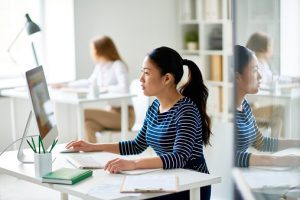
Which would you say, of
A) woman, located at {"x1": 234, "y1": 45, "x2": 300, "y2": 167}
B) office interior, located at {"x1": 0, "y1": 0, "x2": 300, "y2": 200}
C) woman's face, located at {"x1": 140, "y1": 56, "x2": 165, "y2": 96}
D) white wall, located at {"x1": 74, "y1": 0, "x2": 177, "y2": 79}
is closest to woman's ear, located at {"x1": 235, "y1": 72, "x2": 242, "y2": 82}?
woman, located at {"x1": 234, "y1": 45, "x2": 300, "y2": 167}

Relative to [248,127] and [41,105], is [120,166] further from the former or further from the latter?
[248,127]

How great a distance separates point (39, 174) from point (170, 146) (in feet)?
1.94

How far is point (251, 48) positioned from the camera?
1365mm

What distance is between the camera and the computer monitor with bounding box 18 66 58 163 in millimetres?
2607

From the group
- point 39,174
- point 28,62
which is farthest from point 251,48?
point 28,62

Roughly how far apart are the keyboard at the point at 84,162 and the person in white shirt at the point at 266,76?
48.2 inches

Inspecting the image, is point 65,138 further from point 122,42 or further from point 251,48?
point 251,48

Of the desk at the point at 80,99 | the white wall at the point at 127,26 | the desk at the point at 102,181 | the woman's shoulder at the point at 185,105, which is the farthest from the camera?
the white wall at the point at 127,26

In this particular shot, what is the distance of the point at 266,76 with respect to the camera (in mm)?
1380

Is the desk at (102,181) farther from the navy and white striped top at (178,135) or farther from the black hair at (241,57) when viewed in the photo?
the black hair at (241,57)

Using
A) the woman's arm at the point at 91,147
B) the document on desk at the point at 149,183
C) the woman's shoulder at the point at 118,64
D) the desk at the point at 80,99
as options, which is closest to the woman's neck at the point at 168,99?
the woman's arm at the point at 91,147

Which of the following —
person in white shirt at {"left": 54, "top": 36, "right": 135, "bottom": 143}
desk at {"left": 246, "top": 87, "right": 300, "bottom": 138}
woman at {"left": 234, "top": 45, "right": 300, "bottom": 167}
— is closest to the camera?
desk at {"left": 246, "top": 87, "right": 300, "bottom": 138}

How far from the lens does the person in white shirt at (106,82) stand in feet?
18.0

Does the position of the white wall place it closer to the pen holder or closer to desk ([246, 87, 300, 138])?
the pen holder
